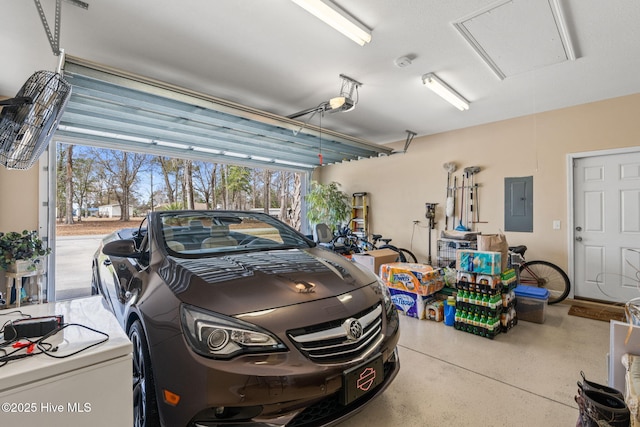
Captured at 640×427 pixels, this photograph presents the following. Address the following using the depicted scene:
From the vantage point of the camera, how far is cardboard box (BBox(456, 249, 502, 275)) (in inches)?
112

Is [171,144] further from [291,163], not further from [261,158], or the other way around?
[291,163]

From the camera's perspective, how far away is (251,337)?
1.22m

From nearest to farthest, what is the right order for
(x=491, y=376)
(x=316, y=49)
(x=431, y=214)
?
1. (x=491, y=376)
2. (x=316, y=49)
3. (x=431, y=214)

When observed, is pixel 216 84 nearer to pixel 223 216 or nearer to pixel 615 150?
pixel 223 216

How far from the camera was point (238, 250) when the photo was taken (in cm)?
204

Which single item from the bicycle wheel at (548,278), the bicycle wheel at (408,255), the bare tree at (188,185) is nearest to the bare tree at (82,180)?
the bare tree at (188,185)

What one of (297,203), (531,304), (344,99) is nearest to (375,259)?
(531,304)

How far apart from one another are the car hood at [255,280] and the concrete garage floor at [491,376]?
2.82 ft

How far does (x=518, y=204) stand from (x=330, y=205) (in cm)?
361

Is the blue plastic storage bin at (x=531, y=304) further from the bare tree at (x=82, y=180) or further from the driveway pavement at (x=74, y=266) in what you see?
the bare tree at (x=82, y=180)

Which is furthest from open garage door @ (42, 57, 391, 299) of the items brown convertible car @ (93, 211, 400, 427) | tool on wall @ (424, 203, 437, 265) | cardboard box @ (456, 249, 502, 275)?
cardboard box @ (456, 249, 502, 275)

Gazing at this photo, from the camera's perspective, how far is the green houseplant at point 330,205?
263 inches

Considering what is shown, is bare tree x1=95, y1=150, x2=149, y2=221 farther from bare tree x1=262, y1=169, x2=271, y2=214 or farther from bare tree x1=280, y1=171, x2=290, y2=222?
bare tree x1=280, y1=171, x2=290, y2=222

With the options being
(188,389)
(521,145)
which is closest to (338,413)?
(188,389)
